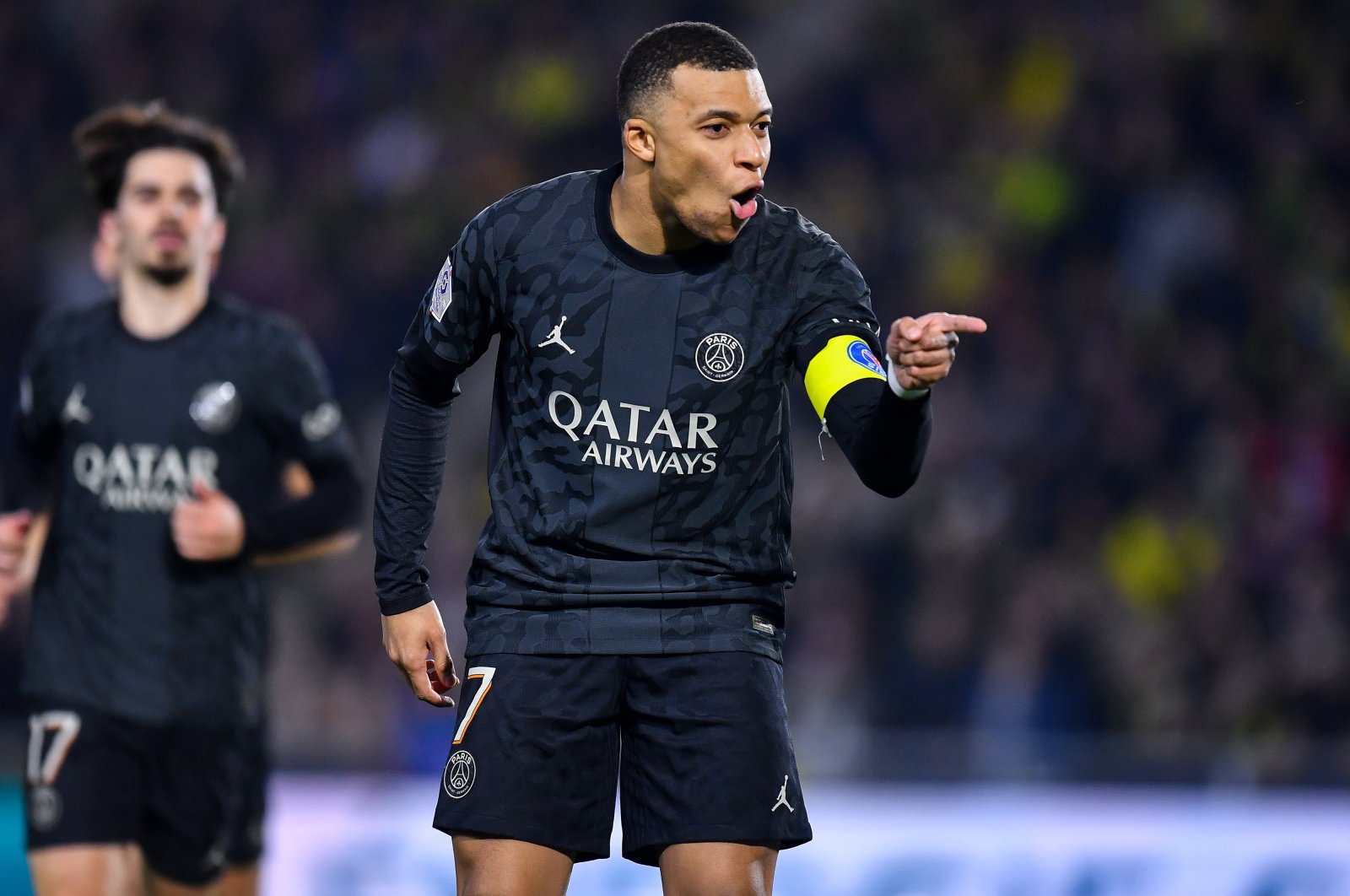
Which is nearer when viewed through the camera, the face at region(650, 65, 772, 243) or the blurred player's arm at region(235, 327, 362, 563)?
the face at region(650, 65, 772, 243)

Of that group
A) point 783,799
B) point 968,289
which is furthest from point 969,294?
point 783,799

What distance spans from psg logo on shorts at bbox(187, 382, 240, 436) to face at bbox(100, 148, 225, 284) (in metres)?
0.37

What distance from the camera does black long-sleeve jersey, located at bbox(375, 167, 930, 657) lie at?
3596mm

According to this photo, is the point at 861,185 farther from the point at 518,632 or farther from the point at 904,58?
the point at 518,632

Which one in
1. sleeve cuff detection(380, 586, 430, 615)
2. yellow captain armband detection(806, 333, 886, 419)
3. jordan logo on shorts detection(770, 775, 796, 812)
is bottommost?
jordan logo on shorts detection(770, 775, 796, 812)

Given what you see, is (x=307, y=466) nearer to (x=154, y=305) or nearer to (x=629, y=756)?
(x=154, y=305)

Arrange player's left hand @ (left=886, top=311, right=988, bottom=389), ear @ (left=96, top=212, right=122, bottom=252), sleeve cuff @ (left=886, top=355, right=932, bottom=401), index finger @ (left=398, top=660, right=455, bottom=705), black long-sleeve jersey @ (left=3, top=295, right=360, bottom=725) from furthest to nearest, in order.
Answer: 1. ear @ (left=96, top=212, right=122, bottom=252)
2. black long-sleeve jersey @ (left=3, top=295, right=360, bottom=725)
3. index finger @ (left=398, top=660, right=455, bottom=705)
4. sleeve cuff @ (left=886, top=355, right=932, bottom=401)
5. player's left hand @ (left=886, top=311, right=988, bottom=389)

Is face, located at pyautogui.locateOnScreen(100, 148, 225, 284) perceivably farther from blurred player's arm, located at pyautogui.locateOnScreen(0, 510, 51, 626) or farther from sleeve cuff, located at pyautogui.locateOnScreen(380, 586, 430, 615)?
sleeve cuff, located at pyautogui.locateOnScreen(380, 586, 430, 615)

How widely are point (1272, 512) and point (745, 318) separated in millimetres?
6450

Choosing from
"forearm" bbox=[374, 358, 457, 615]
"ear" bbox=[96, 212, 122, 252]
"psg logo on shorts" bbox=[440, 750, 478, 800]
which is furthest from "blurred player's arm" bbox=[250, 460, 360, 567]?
"psg logo on shorts" bbox=[440, 750, 478, 800]

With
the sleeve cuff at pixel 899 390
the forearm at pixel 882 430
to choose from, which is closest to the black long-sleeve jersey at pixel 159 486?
the forearm at pixel 882 430

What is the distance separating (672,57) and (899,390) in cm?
87

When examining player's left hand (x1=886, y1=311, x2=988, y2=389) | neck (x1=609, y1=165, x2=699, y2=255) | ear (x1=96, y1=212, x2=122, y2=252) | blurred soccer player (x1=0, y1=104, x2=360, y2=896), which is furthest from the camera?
ear (x1=96, y1=212, x2=122, y2=252)

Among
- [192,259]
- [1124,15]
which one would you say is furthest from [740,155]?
[1124,15]
